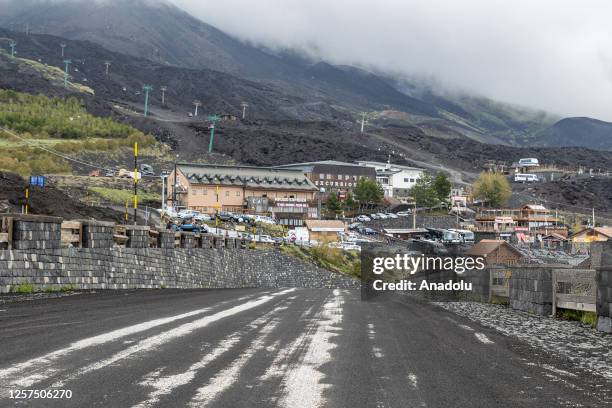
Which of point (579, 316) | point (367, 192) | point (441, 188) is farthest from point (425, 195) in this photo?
point (579, 316)

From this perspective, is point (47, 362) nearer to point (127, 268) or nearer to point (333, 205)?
point (127, 268)

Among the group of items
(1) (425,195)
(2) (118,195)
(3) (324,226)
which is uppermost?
(1) (425,195)

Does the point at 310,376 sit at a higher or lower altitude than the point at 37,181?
lower

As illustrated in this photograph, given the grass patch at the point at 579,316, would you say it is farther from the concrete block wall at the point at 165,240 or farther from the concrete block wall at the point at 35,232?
the concrete block wall at the point at 165,240

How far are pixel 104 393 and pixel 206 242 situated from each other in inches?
1424

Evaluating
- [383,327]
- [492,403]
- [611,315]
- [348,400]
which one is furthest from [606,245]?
[348,400]

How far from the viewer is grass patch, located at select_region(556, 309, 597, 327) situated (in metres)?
15.5

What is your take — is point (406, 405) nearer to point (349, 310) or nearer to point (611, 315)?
point (611, 315)

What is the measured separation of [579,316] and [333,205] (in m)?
131

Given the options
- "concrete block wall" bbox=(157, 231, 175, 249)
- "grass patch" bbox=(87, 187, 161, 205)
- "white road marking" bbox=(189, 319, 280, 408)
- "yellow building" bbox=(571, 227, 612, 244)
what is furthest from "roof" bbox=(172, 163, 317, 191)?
"white road marking" bbox=(189, 319, 280, 408)

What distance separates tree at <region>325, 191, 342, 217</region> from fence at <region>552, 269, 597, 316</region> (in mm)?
129657

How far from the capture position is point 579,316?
1656 cm

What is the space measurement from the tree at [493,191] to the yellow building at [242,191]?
205ft

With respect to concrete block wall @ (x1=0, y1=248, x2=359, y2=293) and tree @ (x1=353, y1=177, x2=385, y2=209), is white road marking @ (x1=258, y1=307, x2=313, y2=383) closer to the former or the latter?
concrete block wall @ (x1=0, y1=248, x2=359, y2=293)
